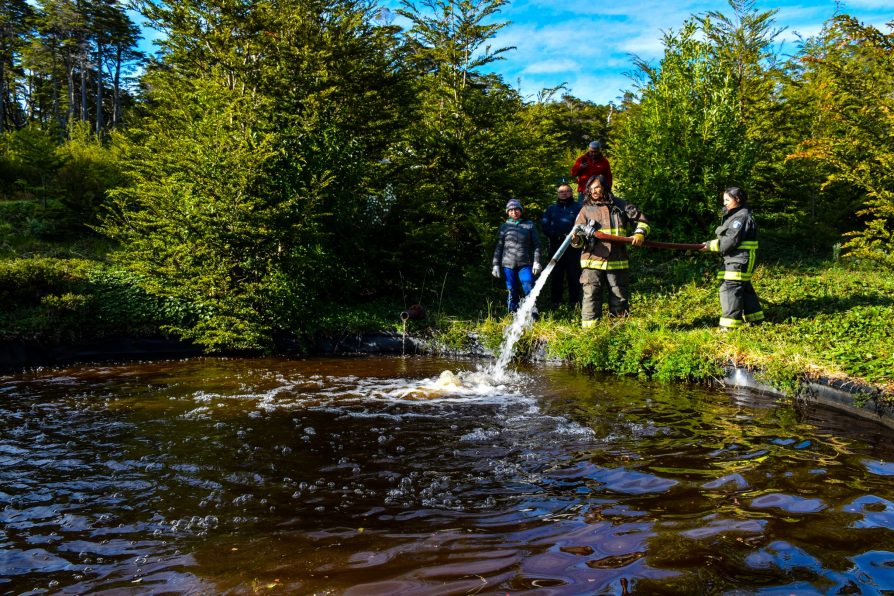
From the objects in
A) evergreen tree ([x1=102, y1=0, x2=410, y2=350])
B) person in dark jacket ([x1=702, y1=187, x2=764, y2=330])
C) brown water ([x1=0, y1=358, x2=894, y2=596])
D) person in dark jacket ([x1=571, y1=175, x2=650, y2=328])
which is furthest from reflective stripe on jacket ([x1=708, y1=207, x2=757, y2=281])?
evergreen tree ([x1=102, y1=0, x2=410, y2=350])

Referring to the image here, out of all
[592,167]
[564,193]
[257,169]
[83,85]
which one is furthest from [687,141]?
[83,85]

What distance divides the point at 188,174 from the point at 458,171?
5604 mm

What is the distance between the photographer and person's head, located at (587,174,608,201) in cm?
898

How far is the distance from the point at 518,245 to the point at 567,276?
1.48 meters

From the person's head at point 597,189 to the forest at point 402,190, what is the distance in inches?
86.3

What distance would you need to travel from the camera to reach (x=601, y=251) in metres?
8.84

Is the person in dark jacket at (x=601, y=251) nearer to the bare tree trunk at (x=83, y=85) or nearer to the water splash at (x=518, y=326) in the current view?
the water splash at (x=518, y=326)

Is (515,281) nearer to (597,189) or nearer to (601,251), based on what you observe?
(601,251)

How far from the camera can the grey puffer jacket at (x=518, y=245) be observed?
10141 millimetres

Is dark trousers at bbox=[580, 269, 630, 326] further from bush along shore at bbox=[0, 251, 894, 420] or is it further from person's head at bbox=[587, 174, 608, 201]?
person's head at bbox=[587, 174, 608, 201]

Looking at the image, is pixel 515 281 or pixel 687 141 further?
pixel 687 141

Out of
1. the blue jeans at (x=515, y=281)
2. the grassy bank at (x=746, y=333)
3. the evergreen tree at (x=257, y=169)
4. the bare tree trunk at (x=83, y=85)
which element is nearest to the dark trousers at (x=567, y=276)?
the grassy bank at (x=746, y=333)

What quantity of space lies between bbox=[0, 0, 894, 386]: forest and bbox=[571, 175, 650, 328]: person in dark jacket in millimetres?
563

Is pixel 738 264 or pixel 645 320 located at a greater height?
pixel 738 264
